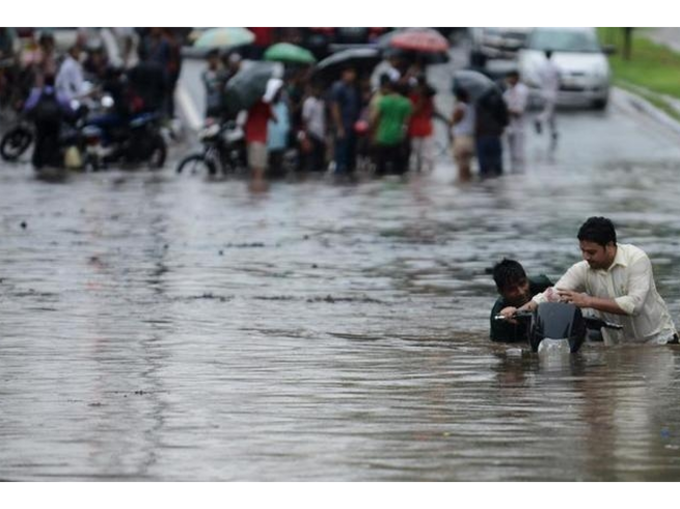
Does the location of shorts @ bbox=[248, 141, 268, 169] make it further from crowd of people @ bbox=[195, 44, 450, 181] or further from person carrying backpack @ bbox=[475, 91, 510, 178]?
person carrying backpack @ bbox=[475, 91, 510, 178]

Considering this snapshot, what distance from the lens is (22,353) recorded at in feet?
45.6

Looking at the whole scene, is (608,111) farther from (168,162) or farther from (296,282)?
(296,282)

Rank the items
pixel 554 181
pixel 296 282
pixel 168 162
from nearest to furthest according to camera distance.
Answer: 1. pixel 296 282
2. pixel 554 181
3. pixel 168 162

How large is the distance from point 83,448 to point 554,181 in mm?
21143

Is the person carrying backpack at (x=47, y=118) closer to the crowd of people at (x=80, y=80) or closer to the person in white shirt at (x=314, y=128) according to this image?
the crowd of people at (x=80, y=80)

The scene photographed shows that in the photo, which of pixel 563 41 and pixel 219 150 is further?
pixel 563 41

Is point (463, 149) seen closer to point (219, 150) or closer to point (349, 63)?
point (219, 150)

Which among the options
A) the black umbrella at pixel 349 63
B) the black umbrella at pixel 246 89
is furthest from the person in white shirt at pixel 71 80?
the black umbrella at pixel 349 63

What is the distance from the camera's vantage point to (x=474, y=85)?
31781mm

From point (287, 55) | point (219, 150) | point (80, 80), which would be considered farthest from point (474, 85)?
point (80, 80)

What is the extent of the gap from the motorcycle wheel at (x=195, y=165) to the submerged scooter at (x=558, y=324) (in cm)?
1905

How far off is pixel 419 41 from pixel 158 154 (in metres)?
8.73
